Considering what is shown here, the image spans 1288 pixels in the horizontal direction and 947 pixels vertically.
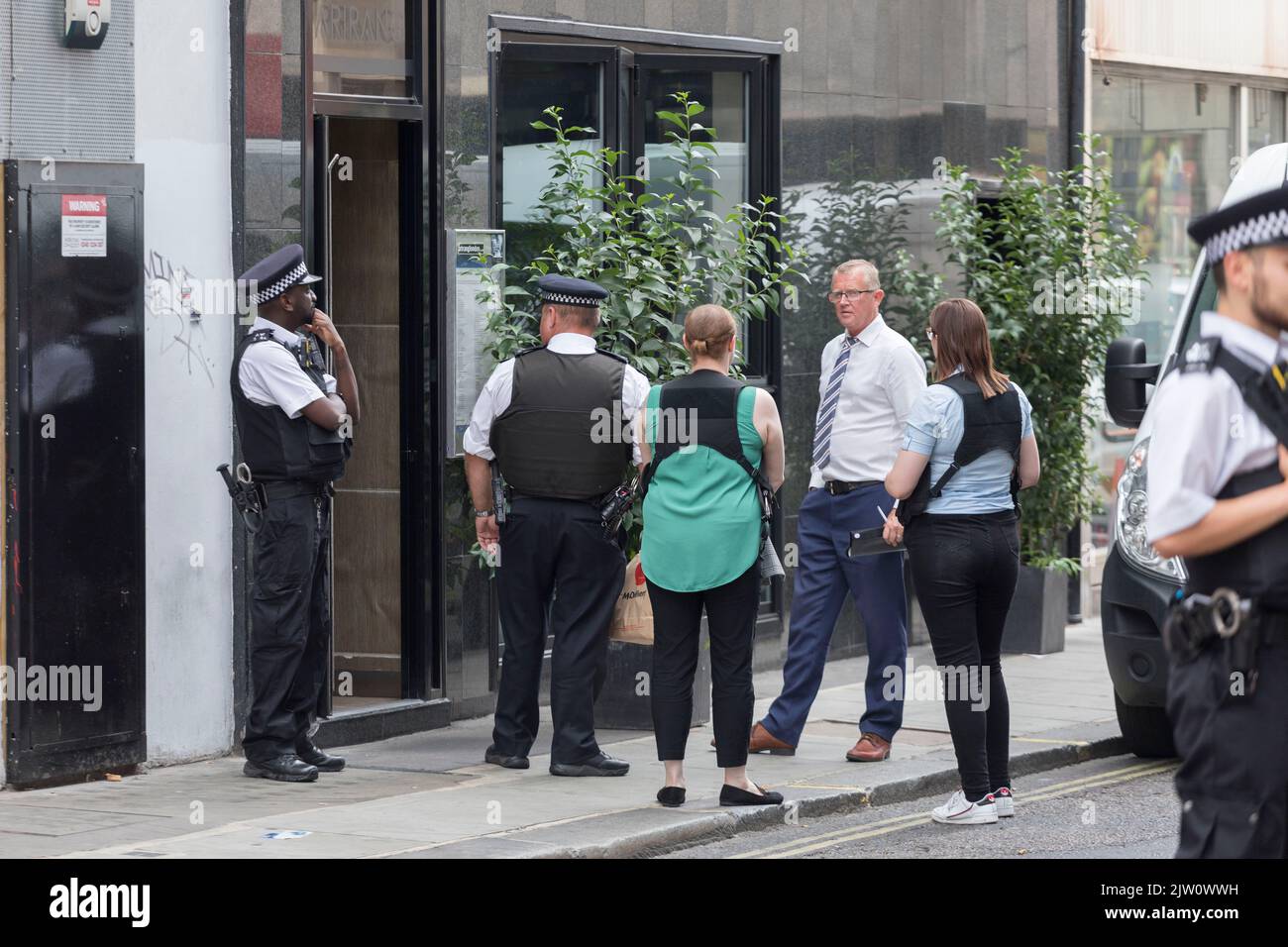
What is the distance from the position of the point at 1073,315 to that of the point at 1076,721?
3.30 m

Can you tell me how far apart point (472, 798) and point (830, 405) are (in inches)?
98.9

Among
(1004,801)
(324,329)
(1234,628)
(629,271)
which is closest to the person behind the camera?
(1234,628)

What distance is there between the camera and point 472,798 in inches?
307

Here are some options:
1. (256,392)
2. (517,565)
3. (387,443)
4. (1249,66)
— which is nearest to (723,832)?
(517,565)

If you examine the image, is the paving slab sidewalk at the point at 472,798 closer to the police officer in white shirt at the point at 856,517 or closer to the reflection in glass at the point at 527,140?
the police officer in white shirt at the point at 856,517

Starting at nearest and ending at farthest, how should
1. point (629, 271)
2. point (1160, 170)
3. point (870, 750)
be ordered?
1. point (870, 750)
2. point (629, 271)
3. point (1160, 170)

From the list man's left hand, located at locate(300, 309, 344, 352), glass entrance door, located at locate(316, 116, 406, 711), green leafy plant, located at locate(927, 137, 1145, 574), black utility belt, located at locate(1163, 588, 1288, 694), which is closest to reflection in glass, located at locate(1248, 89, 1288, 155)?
green leafy plant, located at locate(927, 137, 1145, 574)

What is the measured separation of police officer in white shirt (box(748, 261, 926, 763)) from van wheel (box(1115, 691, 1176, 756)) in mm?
1080

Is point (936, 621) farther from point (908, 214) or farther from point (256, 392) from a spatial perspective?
point (908, 214)

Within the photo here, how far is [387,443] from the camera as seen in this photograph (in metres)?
9.96

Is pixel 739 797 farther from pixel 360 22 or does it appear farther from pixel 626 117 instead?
pixel 626 117

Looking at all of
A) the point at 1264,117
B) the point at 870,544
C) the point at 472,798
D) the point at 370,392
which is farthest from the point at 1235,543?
the point at 1264,117

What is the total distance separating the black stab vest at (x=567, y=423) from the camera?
8.27 meters

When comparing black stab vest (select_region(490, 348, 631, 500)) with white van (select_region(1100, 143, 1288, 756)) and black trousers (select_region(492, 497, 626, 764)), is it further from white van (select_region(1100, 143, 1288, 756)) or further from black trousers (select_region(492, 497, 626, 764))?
white van (select_region(1100, 143, 1288, 756))
